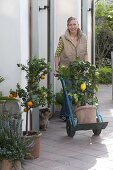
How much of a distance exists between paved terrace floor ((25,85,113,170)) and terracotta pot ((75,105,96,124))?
31cm

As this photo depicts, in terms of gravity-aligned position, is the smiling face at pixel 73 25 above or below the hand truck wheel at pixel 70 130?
above

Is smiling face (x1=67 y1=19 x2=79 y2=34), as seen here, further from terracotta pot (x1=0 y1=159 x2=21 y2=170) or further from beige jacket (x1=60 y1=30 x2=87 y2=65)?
terracotta pot (x1=0 y1=159 x2=21 y2=170)

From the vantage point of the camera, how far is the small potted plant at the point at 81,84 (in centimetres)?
747

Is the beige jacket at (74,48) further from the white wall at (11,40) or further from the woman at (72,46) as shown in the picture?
the white wall at (11,40)

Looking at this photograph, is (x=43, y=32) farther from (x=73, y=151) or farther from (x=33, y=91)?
(x=73, y=151)

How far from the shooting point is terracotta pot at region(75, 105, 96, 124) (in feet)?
24.7

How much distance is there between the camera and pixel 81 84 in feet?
24.4

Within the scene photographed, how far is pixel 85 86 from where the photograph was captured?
7.44 metres

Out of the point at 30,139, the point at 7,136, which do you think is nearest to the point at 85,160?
the point at 30,139

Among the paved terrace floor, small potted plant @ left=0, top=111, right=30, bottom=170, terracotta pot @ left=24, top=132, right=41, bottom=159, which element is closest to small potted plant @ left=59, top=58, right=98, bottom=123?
the paved terrace floor

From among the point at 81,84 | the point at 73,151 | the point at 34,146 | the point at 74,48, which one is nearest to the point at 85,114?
the point at 81,84

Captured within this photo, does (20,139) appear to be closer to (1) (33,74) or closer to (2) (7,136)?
(2) (7,136)

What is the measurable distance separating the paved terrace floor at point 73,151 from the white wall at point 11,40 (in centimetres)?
118

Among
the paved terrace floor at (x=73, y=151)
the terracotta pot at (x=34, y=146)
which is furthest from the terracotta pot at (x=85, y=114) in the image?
the terracotta pot at (x=34, y=146)
